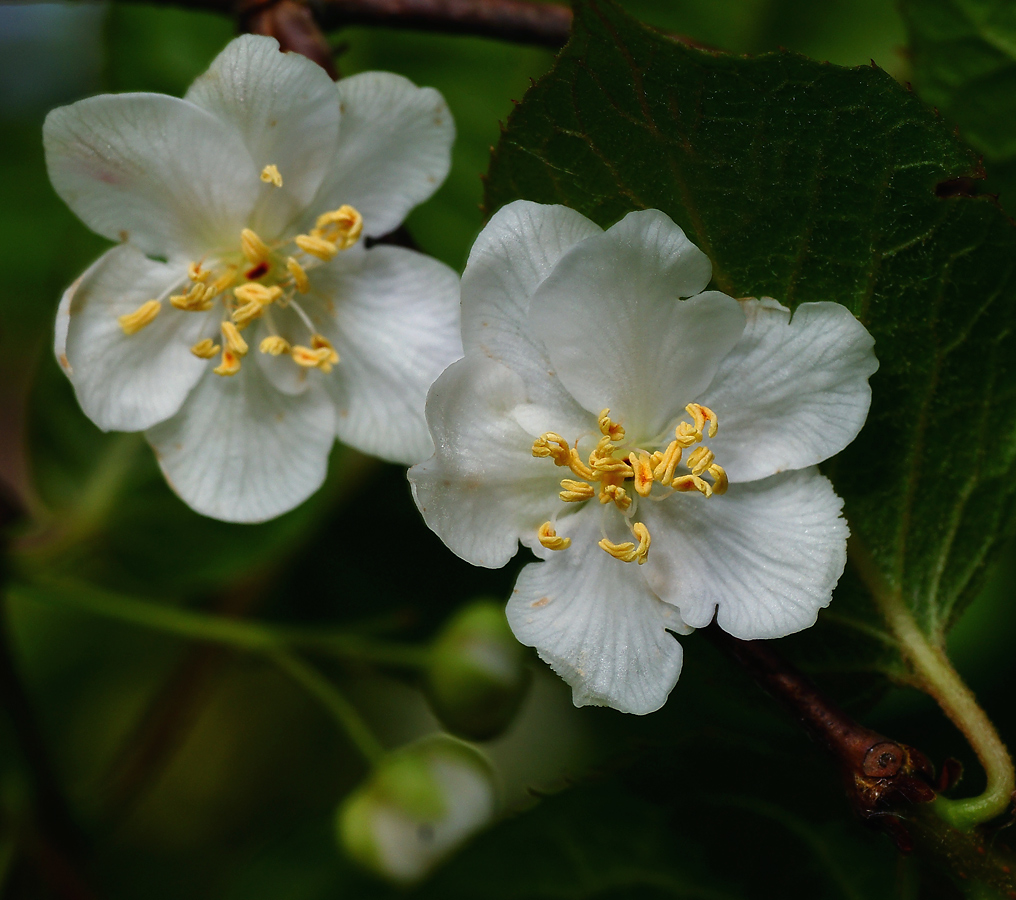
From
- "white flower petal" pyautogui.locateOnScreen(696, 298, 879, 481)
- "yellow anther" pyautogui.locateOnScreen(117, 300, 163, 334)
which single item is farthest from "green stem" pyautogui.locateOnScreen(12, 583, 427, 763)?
"white flower petal" pyautogui.locateOnScreen(696, 298, 879, 481)

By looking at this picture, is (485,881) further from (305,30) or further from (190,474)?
(305,30)

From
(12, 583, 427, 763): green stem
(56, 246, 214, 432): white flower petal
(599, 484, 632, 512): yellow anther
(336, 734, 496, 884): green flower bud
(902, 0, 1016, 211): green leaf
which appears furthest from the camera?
(12, 583, 427, 763): green stem

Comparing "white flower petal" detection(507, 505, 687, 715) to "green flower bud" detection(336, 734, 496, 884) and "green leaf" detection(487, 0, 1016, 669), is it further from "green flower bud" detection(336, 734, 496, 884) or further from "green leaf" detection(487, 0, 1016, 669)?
"green flower bud" detection(336, 734, 496, 884)

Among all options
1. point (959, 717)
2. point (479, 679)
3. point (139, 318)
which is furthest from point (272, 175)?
point (959, 717)

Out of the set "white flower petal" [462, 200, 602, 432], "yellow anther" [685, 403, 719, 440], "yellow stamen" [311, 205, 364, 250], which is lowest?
"yellow stamen" [311, 205, 364, 250]

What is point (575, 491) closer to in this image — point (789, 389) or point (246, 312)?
point (789, 389)

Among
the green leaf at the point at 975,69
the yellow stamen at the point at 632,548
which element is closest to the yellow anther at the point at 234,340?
the yellow stamen at the point at 632,548
